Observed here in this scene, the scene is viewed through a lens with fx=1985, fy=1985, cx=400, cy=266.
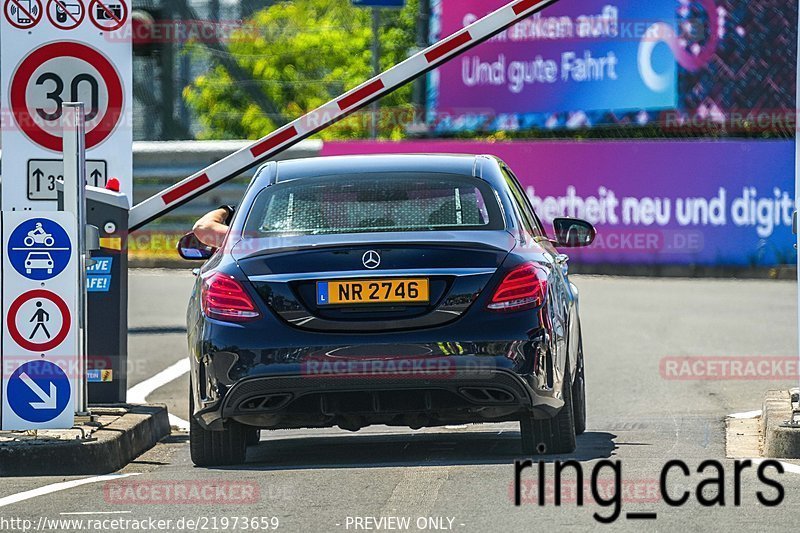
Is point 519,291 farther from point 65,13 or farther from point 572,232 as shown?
point 65,13

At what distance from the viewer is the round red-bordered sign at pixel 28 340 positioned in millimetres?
9344

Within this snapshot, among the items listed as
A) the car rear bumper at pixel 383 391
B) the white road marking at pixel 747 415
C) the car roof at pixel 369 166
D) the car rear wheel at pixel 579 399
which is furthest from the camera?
the white road marking at pixel 747 415

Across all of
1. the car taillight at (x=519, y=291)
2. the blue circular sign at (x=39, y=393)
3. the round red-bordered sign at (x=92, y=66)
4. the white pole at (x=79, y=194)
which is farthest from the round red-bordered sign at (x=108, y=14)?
the car taillight at (x=519, y=291)

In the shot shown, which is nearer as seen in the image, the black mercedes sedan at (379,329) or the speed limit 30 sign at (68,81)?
the black mercedes sedan at (379,329)

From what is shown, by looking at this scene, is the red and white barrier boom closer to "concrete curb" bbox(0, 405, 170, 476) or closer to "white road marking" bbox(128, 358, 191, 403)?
"white road marking" bbox(128, 358, 191, 403)

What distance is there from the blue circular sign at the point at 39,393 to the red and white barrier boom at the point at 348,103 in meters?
1.92

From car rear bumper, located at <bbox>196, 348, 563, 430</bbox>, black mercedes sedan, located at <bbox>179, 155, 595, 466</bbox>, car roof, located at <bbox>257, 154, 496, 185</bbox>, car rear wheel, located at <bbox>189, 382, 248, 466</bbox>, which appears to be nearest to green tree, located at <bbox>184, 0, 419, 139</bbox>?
car roof, located at <bbox>257, 154, 496, 185</bbox>

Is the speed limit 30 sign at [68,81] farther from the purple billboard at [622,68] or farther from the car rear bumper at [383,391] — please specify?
the purple billboard at [622,68]

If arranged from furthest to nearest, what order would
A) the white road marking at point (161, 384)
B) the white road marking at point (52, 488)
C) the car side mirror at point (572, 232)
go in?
the white road marking at point (161, 384) → the car side mirror at point (572, 232) → the white road marking at point (52, 488)

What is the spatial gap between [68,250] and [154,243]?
16378 millimetres

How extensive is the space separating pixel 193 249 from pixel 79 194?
678 millimetres

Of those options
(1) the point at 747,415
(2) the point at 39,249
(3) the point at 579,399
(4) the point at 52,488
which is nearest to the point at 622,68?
(1) the point at 747,415

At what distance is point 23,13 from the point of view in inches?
446

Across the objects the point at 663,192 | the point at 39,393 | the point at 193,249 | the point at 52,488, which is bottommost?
the point at 52,488
